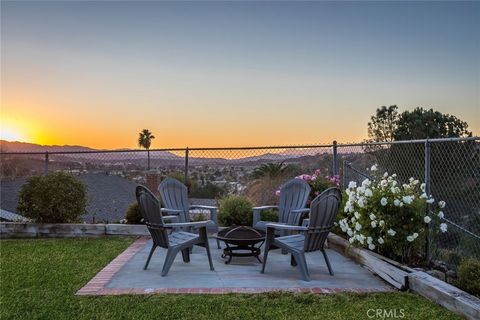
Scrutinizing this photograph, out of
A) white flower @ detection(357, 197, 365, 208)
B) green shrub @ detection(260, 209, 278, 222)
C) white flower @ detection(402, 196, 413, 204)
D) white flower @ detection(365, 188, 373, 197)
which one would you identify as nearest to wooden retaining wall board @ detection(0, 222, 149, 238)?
green shrub @ detection(260, 209, 278, 222)

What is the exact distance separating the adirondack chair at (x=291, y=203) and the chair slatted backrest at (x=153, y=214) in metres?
1.68

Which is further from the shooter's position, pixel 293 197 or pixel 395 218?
pixel 293 197

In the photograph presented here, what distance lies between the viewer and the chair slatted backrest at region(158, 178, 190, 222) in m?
6.47

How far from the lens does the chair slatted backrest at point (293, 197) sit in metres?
6.30

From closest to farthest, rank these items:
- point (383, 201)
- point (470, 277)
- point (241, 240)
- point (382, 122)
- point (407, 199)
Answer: point (470, 277) < point (407, 199) < point (383, 201) < point (241, 240) < point (382, 122)

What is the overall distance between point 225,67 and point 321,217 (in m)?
6.22

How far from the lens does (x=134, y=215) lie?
26.4 feet

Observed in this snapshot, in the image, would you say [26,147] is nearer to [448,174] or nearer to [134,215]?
[134,215]

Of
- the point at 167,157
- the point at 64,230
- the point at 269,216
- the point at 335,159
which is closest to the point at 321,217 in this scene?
the point at 269,216

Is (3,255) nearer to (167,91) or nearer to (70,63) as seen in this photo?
(70,63)

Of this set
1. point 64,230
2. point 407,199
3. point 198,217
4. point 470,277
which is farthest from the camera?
point 198,217

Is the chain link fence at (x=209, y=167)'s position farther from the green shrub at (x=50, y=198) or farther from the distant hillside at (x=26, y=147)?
the green shrub at (x=50, y=198)

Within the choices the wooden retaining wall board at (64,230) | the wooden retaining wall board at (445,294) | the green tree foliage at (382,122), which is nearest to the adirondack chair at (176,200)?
the wooden retaining wall board at (64,230)
